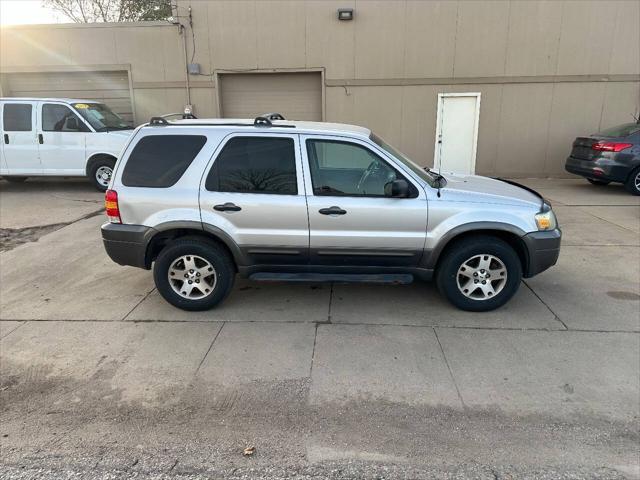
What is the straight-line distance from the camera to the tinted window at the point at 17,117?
994 centimetres

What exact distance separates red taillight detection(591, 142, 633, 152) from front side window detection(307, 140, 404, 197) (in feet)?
26.0

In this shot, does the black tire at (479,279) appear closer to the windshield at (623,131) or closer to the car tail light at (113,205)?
the car tail light at (113,205)

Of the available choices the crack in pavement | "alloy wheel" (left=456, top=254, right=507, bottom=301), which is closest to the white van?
the crack in pavement

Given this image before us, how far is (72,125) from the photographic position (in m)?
9.98

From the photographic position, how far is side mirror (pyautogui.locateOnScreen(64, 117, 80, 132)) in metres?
9.96

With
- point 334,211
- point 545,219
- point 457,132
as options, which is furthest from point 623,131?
point 334,211

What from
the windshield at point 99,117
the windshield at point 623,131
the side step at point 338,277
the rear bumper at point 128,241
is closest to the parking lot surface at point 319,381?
the side step at point 338,277

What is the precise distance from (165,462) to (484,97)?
11.7 m

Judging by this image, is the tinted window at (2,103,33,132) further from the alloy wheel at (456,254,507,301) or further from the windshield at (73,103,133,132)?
the alloy wheel at (456,254,507,301)

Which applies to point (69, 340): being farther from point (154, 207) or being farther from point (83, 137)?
point (83, 137)

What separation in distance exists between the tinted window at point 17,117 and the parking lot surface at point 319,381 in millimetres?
5927

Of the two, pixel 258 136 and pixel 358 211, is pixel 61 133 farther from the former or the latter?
pixel 358 211

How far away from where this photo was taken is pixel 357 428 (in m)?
2.93

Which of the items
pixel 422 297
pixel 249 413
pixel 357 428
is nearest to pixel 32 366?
pixel 249 413
